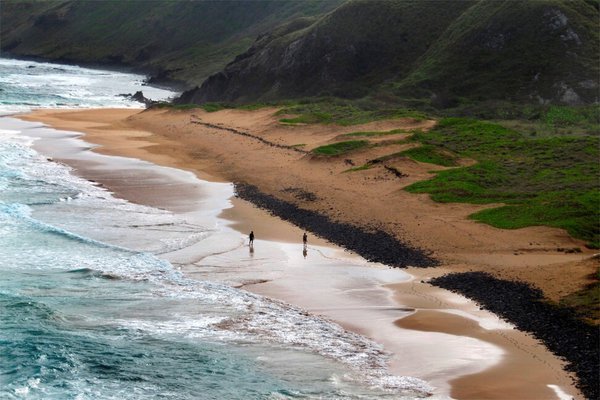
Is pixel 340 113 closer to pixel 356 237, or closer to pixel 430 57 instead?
pixel 430 57

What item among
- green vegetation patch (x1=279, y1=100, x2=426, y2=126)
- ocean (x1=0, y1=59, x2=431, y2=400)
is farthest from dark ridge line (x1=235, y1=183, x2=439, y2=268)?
green vegetation patch (x1=279, y1=100, x2=426, y2=126)

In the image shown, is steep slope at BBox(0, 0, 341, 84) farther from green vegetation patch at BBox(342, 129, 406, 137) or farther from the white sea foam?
the white sea foam

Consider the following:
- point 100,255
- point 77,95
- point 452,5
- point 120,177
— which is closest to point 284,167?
point 120,177

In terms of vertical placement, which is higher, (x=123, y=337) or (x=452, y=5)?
(x=452, y=5)

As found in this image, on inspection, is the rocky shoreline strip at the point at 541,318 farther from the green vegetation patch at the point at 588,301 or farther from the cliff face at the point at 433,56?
the cliff face at the point at 433,56

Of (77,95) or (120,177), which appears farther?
(77,95)

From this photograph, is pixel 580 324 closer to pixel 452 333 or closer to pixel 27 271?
pixel 452 333

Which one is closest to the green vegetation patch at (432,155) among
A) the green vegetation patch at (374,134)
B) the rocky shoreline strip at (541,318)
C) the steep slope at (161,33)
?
the green vegetation patch at (374,134)
